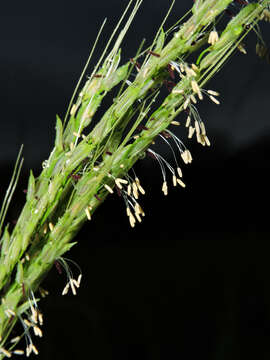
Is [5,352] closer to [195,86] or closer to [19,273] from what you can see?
[19,273]


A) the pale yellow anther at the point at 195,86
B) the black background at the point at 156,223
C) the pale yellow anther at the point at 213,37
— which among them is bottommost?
the black background at the point at 156,223

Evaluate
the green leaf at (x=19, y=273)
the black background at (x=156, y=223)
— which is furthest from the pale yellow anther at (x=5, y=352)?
the black background at (x=156, y=223)

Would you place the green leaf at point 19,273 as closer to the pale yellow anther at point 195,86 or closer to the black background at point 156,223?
the pale yellow anther at point 195,86

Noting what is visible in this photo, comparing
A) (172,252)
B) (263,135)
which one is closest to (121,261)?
(172,252)

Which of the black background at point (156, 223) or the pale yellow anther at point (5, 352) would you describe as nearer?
the pale yellow anther at point (5, 352)

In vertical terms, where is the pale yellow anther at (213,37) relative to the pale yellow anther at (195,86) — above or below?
above

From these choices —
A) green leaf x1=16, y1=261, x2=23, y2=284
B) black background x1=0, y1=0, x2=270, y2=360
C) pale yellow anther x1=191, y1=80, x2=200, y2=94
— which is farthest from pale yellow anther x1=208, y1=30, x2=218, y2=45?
black background x1=0, y1=0, x2=270, y2=360

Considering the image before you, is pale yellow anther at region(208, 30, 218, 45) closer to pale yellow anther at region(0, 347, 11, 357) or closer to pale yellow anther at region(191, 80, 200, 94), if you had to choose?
pale yellow anther at region(191, 80, 200, 94)

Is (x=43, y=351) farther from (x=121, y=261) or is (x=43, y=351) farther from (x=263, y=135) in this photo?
(x=263, y=135)

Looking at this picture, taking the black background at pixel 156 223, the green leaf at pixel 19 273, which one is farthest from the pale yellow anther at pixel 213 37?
the black background at pixel 156 223

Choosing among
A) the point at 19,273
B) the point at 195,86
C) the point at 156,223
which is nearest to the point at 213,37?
the point at 195,86
